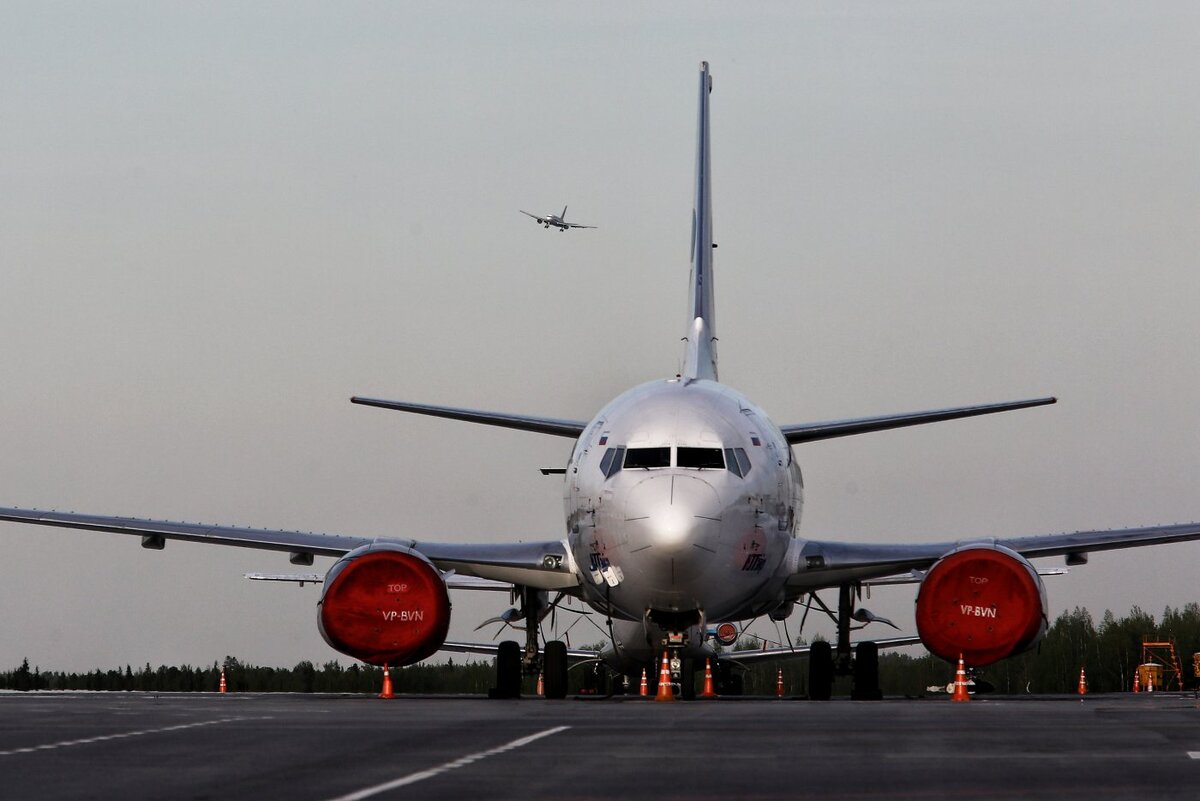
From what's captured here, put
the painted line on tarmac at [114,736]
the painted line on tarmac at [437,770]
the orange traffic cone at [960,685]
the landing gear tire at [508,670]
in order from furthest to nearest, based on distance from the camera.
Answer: the landing gear tire at [508,670] < the orange traffic cone at [960,685] < the painted line on tarmac at [114,736] < the painted line on tarmac at [437,770]

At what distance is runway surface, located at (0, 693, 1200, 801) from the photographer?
12961mm

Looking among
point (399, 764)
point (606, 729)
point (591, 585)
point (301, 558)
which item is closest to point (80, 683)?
point (301, 558)

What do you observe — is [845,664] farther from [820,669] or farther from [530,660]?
[530,660]

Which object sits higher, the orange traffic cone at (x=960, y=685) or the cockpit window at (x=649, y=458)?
the cockpit window at (x=649, y=458)

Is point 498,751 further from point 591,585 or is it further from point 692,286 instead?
point 692,286

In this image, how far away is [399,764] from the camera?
15.0 meters

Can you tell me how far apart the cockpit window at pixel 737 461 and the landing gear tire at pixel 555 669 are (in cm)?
436

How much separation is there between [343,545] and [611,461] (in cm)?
669

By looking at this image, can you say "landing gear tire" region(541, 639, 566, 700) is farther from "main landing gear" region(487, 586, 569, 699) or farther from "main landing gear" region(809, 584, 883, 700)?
"main landing gear" region(809, 584, 883, 700)

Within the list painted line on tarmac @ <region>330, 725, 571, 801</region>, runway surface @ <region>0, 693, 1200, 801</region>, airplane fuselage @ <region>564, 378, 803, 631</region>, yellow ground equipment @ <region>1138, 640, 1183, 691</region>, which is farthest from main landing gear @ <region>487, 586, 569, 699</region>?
yellow ground equipment @ <region>1138, 640, 1183, 691</region>

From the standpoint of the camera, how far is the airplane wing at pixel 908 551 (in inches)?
1282

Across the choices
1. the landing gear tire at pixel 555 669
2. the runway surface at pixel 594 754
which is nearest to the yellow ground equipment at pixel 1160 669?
the landing gear tire at pixel 555 669

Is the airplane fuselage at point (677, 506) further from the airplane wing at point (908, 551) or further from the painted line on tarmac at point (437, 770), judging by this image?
the painted line on tarmac at point (437, 770)

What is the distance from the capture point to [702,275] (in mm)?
40312
